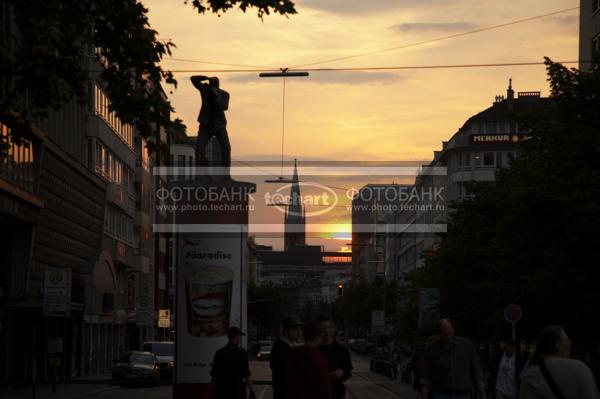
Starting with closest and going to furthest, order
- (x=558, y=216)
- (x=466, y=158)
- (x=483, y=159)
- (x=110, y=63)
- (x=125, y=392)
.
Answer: (x=110, y=63), (x=558, y=216), (x=125, y=392), (x=483, y=159), (x=466, y=158)

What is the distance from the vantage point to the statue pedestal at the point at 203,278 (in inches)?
840

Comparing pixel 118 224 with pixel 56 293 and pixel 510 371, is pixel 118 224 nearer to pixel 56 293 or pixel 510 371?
pixel 56 293

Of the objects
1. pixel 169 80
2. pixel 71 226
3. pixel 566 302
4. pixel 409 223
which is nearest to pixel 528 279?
pixel 566 302

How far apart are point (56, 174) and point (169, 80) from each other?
33.0m

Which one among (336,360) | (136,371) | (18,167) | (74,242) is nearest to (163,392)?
(136,371)

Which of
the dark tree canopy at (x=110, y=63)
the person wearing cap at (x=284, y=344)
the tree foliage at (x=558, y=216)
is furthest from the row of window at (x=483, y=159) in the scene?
the person wearing cap at (x=284, y=344)

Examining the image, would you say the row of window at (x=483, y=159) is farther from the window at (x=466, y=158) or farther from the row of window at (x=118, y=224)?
the row of window at (x=118, y=224)

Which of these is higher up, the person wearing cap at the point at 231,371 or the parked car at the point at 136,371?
the person wearing cap at the point at 231,371

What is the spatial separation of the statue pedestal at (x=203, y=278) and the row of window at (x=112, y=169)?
139 feet

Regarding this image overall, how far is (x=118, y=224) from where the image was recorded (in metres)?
72.8

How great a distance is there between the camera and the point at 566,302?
36594mm

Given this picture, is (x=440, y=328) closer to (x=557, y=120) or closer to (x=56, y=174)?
(x=557, y=120)

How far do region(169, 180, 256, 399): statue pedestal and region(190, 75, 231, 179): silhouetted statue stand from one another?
1.24m

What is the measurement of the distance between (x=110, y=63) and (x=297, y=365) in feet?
26.6
